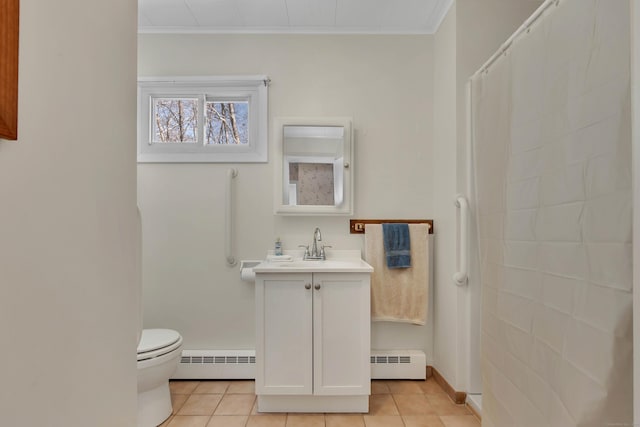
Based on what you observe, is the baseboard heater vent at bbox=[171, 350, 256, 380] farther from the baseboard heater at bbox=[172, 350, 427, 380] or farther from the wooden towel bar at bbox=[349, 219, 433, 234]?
the wooden towel bar at bbox=[349, 219, 433, 234]

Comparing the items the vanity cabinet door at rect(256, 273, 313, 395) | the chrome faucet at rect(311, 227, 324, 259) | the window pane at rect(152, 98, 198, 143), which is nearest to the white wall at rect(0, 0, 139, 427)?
the vanity cabinet door at rect(256, 273, 313, 395)

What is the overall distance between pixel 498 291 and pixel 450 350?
0.86m

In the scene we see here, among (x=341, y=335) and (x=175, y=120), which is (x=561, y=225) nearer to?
(x=341, y=335)

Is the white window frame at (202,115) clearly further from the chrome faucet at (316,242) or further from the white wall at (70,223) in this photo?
the white wall at (70,223)

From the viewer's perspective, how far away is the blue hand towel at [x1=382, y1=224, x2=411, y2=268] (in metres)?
2.49

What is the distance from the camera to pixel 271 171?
2633 mm

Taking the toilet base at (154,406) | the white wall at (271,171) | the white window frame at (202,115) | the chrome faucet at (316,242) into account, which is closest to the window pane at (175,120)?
the white window frame at (202,115)

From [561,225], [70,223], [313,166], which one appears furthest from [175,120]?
[561,225]

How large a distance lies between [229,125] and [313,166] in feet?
2.25

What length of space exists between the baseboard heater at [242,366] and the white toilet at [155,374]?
43 centimetres

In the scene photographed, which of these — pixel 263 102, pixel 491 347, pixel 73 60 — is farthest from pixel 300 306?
pixel 73 60

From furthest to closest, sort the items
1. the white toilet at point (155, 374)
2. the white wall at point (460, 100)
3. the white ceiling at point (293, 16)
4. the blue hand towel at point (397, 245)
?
the blue hand towel at point (397, 245) < the white ceiling at point (293, 16) < the white wall at point (460, 100) < the white toilet at point (155, 374)

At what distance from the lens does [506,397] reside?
1496mm

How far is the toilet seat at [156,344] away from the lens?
1.87m
